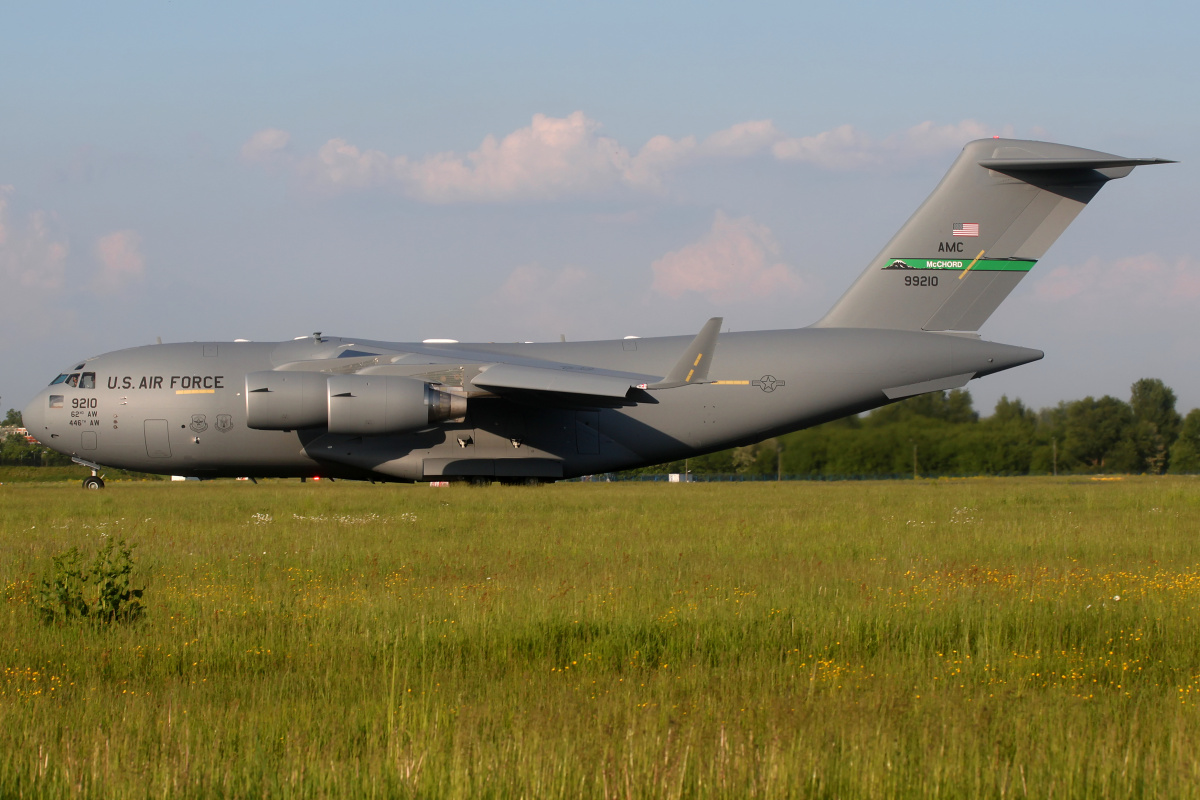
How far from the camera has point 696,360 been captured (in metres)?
16.0

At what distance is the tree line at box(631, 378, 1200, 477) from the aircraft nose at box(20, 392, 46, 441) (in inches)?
606

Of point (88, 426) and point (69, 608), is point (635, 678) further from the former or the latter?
point (88, 426)

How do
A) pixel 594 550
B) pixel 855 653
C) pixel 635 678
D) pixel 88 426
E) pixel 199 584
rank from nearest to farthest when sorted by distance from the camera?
1. pixel 635 678
2. pixel 855 653
3. pixel 199 584
4. pixel 594 550
5. pixel 88 426

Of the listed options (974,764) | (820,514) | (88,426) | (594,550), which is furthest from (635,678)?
(88,426)

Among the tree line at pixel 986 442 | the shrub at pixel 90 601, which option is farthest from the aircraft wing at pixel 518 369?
the shrub at pixel 90 601

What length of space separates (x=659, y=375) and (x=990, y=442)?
1695 cm

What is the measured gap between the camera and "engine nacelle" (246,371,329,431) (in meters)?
17.1

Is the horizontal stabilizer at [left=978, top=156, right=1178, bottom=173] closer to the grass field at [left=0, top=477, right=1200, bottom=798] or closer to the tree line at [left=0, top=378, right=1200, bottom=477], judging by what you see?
the tree line at [left=0, top=378, right=1200, bottom=477]

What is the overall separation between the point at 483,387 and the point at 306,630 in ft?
38.2

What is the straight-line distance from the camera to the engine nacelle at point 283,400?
56.2 ft

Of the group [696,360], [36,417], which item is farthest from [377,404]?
[36,417]

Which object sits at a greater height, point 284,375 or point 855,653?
point 284,375

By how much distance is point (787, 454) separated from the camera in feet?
99.7

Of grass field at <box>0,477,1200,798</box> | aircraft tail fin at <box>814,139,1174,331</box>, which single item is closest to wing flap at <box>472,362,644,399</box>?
aircraft tail fin at <box>814,139,1174,331</box>
